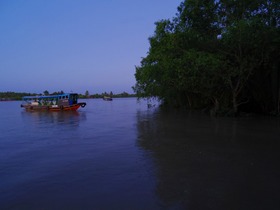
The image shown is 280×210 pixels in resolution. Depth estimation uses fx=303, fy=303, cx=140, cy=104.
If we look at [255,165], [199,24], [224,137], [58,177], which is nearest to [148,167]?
[58,177]

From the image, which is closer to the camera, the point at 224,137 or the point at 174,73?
the point at 224,137

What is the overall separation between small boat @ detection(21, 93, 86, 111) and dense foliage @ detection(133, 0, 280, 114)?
20.0 m

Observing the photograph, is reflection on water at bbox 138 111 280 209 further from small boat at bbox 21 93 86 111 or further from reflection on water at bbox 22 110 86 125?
small boat at bbox 21 93 86 111

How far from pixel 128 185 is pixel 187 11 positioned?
21.0 meters

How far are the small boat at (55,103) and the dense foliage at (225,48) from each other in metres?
20.0

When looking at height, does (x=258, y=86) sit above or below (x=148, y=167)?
above

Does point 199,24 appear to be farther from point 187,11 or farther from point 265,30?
point 265,30

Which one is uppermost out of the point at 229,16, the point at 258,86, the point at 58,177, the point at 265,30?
the point at 229,16

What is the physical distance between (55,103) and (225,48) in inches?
1133

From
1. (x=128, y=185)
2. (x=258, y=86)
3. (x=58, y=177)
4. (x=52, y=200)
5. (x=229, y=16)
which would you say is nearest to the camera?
(x=52, y=200)

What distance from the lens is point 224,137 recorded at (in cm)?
1450

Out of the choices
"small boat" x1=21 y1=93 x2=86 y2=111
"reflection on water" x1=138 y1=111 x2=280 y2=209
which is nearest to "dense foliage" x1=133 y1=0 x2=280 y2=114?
"reflection on water" x1=138 y1=111 x2=280 y2=209

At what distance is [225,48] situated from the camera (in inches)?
959

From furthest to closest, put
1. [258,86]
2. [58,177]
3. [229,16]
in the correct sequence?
1. [258,86]
2. [229,16]
3. [58,177]
